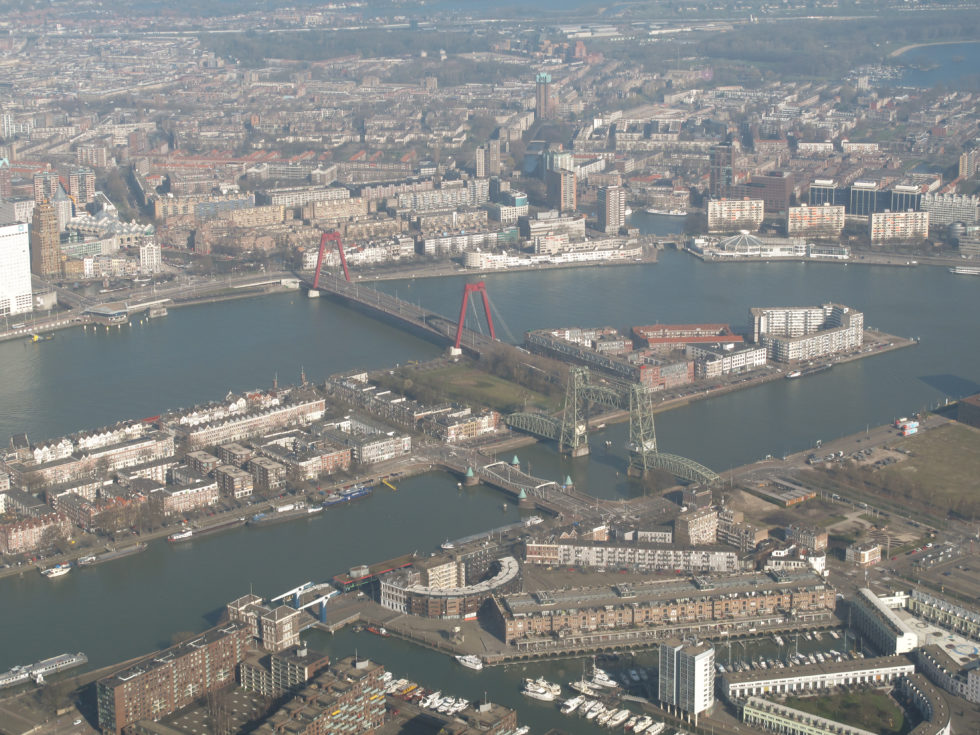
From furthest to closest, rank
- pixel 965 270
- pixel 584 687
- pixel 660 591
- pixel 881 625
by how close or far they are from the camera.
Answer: pixel 965 270 < pixel 660 591 < pixel 881 625 < pixel 584 687

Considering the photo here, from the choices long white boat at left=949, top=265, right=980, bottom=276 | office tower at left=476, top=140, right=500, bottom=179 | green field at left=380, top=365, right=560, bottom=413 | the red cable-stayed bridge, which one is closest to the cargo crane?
the red cable-stayed bridge

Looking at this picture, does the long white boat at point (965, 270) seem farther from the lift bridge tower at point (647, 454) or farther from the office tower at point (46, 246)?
the office tower at point (46, 246)

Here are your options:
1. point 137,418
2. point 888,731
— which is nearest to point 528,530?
point 888,731

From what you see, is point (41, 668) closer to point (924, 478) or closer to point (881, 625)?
point (881, 625)

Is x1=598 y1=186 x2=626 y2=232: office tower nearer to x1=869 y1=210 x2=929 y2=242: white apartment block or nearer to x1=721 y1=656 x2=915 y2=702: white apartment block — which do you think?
x1=869 y1=210 x2=929 y2=242: white apartment block

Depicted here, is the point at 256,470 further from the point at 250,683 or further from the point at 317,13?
the point at 317,13

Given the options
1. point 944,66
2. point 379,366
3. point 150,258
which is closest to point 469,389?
point 379,366
